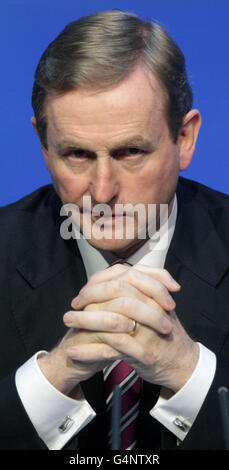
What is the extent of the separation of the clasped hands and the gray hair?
0.43m

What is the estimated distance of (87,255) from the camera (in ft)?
5.76


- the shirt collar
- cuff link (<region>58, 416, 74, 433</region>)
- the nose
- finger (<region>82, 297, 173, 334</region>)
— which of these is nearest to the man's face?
the nose

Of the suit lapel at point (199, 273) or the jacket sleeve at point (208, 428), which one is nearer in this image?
the jacket sleeve at point (208, 428)

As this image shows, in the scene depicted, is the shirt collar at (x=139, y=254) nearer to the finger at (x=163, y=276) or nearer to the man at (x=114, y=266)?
the man at (x=114, y=266)

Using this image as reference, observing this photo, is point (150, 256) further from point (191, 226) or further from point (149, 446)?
point (149, 446)

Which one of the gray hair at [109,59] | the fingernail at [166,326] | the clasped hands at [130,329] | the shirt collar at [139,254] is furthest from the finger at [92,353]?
the gray hair at [109,59]

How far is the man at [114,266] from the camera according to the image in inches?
53.2

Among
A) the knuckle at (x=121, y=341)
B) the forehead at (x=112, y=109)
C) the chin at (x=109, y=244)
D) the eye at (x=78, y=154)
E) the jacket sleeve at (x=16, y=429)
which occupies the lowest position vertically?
the jacket sleeve at (x=16, y=429)

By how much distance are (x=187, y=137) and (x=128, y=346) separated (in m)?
0.64

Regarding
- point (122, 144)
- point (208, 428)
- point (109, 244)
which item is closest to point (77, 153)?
point (122, 144)

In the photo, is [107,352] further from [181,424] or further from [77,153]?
[77,153]

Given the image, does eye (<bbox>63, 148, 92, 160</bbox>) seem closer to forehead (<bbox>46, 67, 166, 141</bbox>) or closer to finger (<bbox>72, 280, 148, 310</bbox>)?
forehead (<bbox>46, 67, 166, 141</bbox>)

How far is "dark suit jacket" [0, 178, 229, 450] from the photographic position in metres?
1.66

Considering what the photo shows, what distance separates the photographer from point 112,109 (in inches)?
58.7
